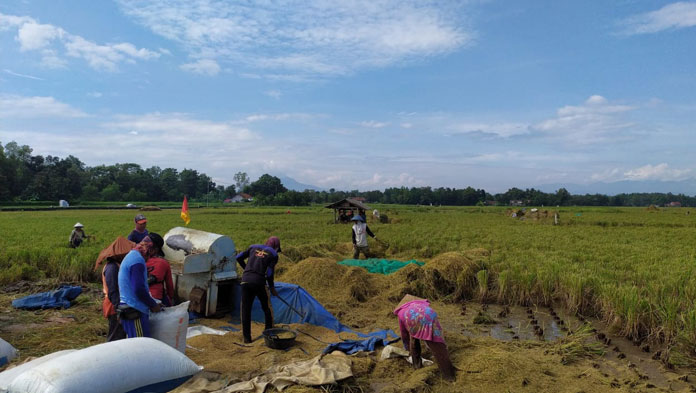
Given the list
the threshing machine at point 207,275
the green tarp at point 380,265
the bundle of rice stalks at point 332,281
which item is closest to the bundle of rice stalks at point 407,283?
the bundle of rice stalks at point 332,281

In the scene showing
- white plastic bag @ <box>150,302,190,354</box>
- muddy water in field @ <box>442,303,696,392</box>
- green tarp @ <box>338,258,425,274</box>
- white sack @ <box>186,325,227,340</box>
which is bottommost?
muddy water in field @ <box>442,303,696,392</box>

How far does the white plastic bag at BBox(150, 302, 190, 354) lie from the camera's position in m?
4.10

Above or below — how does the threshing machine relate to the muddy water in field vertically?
above

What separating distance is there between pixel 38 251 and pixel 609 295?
12081 mm

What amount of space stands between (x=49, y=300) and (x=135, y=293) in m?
3.98

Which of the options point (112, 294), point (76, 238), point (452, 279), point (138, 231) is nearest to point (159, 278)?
point (112, 294)

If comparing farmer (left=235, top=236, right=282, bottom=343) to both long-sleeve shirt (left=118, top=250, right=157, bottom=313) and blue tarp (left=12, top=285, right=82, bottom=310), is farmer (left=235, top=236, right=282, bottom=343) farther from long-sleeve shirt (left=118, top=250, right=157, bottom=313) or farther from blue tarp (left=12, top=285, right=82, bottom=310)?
blue tarp (left=12, top=285, right=82, bottom=310)

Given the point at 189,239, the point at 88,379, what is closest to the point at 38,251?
the point at 189,239

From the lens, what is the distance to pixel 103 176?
81438 mm

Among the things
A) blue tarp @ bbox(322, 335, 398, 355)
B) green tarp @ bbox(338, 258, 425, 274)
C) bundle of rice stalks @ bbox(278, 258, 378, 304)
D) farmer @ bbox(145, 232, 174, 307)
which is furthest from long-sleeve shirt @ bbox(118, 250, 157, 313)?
green tarp @ bbox(338, 258, 425, 274)

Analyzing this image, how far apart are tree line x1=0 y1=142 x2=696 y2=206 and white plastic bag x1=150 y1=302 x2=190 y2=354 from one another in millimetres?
60625

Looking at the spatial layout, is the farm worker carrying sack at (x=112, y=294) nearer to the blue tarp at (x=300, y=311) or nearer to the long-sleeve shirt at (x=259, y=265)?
the long-sleeve shirt at (x=259, y=265)

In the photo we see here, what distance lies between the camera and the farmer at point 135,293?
3807mm

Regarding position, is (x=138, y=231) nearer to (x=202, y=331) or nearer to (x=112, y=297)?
(x=202, y=331)
